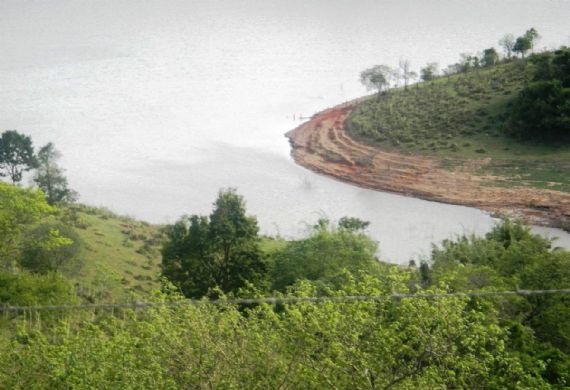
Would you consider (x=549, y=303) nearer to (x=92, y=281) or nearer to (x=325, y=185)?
(x=92, y=281)

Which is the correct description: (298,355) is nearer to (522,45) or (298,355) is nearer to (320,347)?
(320,347)

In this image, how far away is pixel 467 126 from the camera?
54.0m

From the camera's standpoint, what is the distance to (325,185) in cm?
4953

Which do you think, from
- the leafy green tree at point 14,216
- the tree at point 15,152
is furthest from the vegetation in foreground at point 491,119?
the leafy green tree at point 14,216

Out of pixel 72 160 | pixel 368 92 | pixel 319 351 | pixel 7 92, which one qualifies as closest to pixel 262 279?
pixel 319 351

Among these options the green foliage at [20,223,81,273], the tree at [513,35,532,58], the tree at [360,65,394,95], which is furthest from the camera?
the tree at [360,65,394,95]

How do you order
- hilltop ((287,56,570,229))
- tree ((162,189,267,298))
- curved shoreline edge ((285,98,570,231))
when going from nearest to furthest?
tree ((162,189,267,298)), curved shoreline edge ((285,98,570,231)), hilltop ((287,56,570,229))

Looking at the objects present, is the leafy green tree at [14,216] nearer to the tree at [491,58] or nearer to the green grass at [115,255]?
the green grass at [115,255]

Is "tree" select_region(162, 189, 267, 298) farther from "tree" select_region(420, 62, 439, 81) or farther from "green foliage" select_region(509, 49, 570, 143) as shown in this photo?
"tree" select_region(420, 62, 439, 81)

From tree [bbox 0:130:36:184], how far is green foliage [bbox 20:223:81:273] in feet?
56.2

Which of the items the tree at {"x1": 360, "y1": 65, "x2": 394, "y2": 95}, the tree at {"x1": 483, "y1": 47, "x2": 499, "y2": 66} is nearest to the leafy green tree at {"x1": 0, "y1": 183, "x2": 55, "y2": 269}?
the tree at {"x1": 360, "y1": 65, "x2": 394, "y2": 95}

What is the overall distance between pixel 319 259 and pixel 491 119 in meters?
34.1

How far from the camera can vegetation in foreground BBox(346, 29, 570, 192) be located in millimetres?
48156

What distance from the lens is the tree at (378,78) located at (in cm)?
6582
